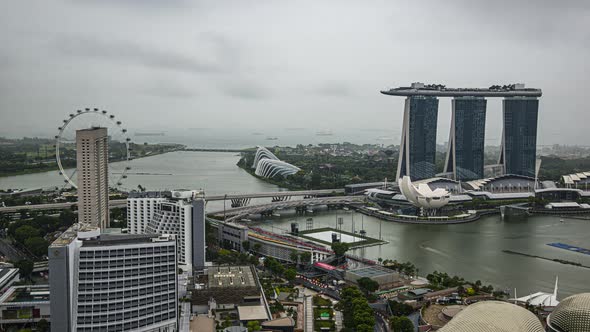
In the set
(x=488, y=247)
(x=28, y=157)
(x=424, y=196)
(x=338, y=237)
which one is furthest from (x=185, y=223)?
(x=28, y=157)

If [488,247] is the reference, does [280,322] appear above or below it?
above

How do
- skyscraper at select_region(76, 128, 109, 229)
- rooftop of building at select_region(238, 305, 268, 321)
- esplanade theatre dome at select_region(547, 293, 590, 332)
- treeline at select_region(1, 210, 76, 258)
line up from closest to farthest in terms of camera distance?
esplanade theatre dome at select_region(547, 293, 590, 332) → rooftop of building at select_region(238, 305, 268, 321) → treeline at select_region(1, 210, 76, 258) → skyscraper at select_region(76, 128, 109, 229)

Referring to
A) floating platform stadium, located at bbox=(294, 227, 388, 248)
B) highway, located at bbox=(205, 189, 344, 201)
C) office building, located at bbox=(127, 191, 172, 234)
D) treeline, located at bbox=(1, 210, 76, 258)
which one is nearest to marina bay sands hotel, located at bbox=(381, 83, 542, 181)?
highway, located at bbox=(205, 189, 344, 201)

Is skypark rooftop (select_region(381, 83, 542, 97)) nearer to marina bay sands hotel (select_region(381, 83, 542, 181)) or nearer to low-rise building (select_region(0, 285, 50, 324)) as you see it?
marina bay sands hotel (select_region(381, 83, 542, 181))

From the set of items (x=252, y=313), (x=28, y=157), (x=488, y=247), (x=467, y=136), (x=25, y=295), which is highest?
(x=467, y=136)

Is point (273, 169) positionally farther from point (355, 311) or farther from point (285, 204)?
point (355, 311)

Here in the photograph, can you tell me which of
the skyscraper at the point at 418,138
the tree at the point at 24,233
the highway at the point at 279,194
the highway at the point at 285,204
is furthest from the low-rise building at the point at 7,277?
the skyscraper at the point at 418,138
